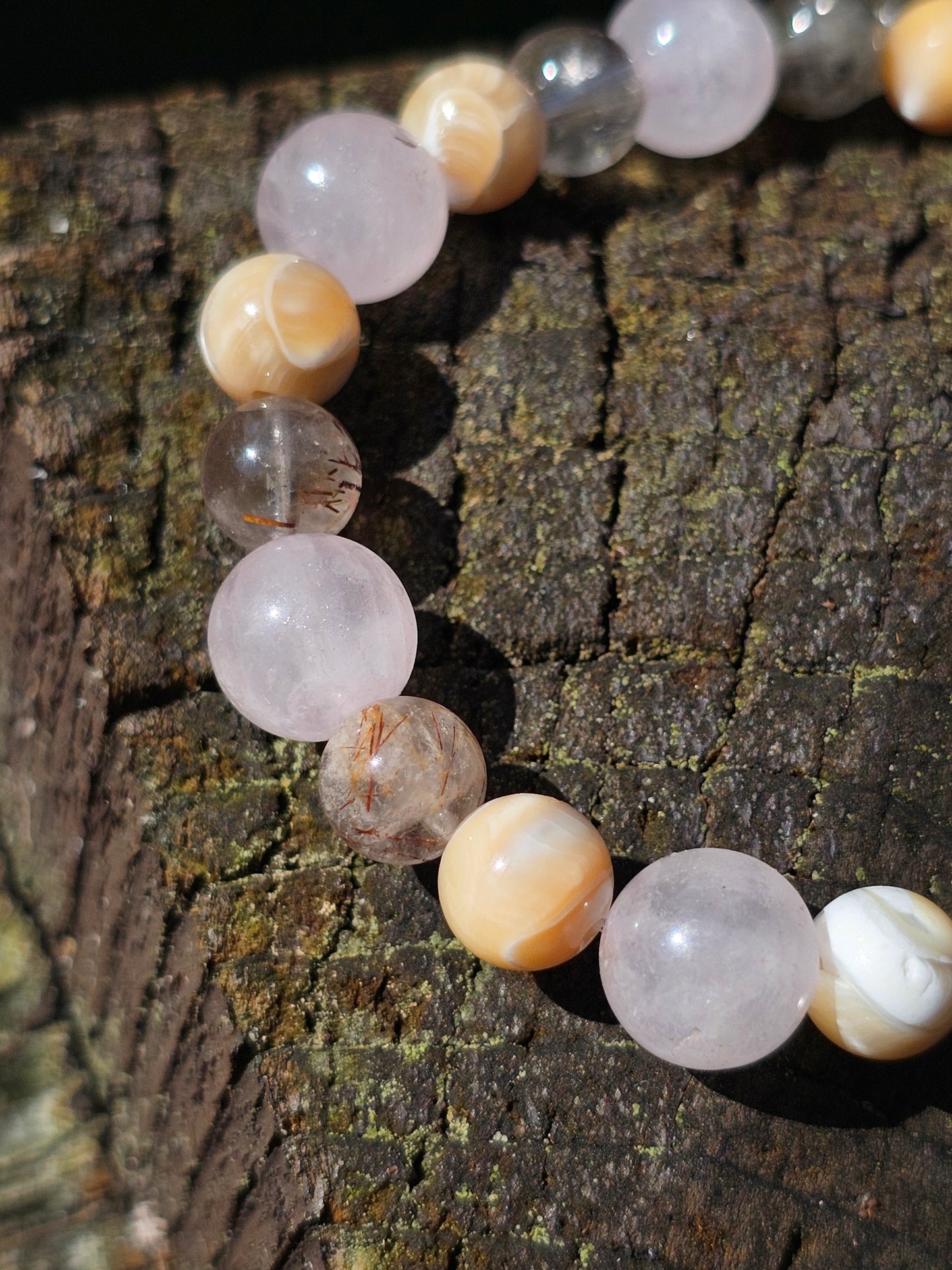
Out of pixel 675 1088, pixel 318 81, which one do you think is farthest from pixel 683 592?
pixel 318 81

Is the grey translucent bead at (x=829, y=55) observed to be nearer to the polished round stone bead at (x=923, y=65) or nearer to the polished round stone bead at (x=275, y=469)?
the polished round stone bead at (x=923, y=65)

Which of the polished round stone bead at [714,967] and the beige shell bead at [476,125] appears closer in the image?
the polished round stone bead at [714,967]

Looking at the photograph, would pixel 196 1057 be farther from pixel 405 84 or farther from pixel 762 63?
pixel 762 63

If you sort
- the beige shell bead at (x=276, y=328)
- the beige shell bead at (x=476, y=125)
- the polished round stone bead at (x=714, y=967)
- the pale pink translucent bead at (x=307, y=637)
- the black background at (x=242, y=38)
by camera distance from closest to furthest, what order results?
the polished round stone bead at (x=714, y=967), the pale pink translucent bead at (x=307, y=637), the beige shell bead at (x=276, y=328), the beige shell bead at (x=476, y=125), the black background at (x=242, y=38)

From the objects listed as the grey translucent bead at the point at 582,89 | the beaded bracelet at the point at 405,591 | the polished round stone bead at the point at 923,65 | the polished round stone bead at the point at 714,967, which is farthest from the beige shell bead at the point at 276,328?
the polished round stone bead at the point at 923,65

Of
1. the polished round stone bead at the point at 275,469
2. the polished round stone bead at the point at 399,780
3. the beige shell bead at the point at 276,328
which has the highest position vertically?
the beige shell bead at the point at 276,328

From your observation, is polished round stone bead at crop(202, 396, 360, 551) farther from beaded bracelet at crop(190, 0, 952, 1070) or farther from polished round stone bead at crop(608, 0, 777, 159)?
polished round stone bead at crop(608, 0, 777, 159)
